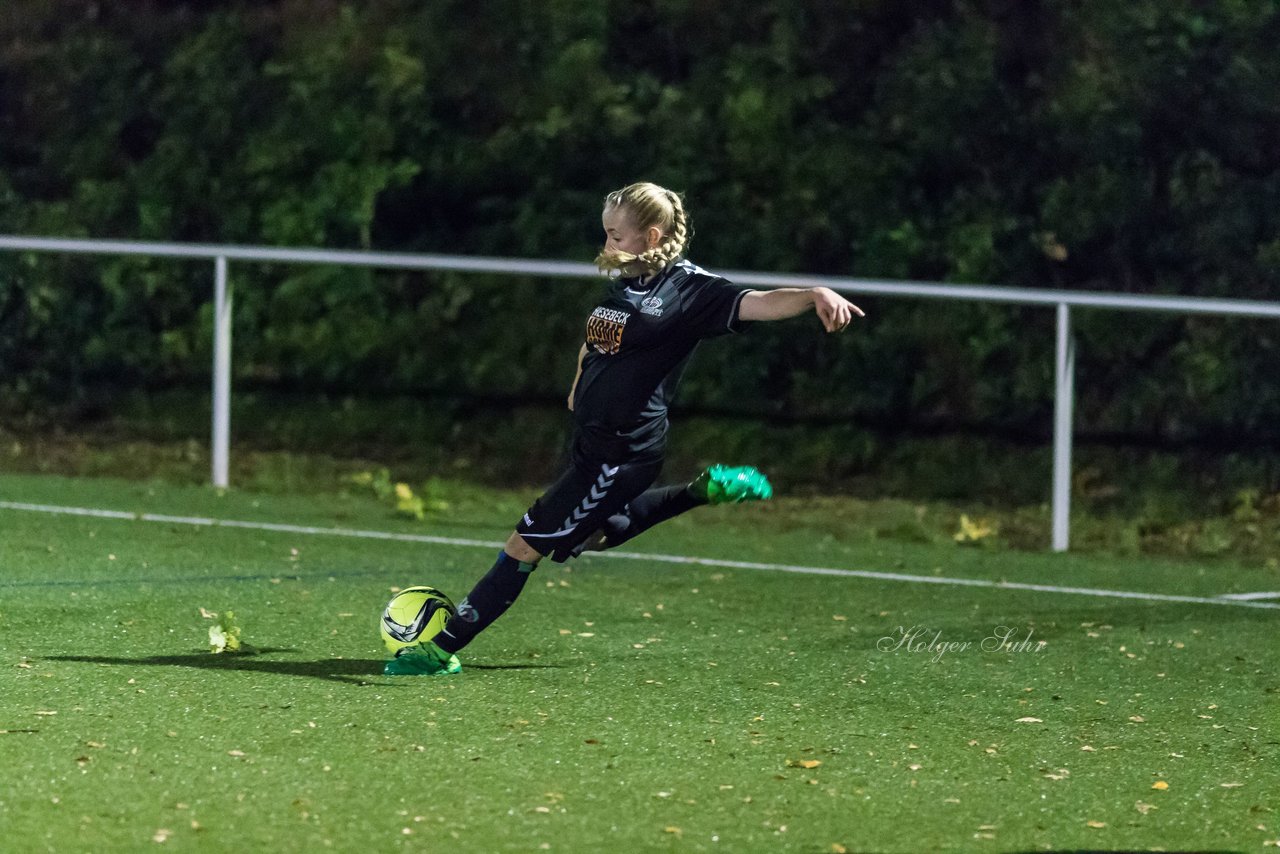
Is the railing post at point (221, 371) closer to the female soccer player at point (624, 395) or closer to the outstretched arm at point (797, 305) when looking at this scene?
the female soccer player at point (624, 395)

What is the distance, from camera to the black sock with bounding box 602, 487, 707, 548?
20.9ft

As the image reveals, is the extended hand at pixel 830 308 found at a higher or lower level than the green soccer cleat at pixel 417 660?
higher

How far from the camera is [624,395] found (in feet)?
20.0

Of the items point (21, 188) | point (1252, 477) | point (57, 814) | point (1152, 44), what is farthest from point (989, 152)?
point (57, 814)

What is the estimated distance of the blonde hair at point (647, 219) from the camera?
6051 millimetres

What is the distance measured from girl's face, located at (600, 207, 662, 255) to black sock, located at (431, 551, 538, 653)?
3.04 feet

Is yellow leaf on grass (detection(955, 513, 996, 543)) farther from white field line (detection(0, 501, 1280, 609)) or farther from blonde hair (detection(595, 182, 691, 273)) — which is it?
blonde hair (detection(595, 182, 691, 273))

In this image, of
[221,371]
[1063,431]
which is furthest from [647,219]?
[221,371]

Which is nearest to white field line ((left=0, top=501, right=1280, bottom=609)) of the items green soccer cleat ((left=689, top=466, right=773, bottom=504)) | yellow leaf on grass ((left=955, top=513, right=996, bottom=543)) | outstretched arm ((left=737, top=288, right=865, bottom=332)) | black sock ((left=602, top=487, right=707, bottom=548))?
yellow leaf on grass ((left=955, top=513, right=996, bottom=543))

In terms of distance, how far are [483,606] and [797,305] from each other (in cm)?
127

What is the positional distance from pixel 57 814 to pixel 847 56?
33.8 ft

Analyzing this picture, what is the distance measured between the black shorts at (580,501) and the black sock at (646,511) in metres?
0.17

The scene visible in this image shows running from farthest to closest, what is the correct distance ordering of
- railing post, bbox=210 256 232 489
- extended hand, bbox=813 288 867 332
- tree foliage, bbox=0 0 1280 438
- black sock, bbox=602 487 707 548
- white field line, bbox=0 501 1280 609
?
tree foliage, bbox=0 0 1280 438
railing post, bbox=210 256 232 489
white field line, bbox=0 501 1280 609
black sock, bbox=602 487 707 548
extended hand, bbox=813 288 867 332

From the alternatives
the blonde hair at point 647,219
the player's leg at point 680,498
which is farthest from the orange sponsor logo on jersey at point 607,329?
the player's leg at point 680,498
